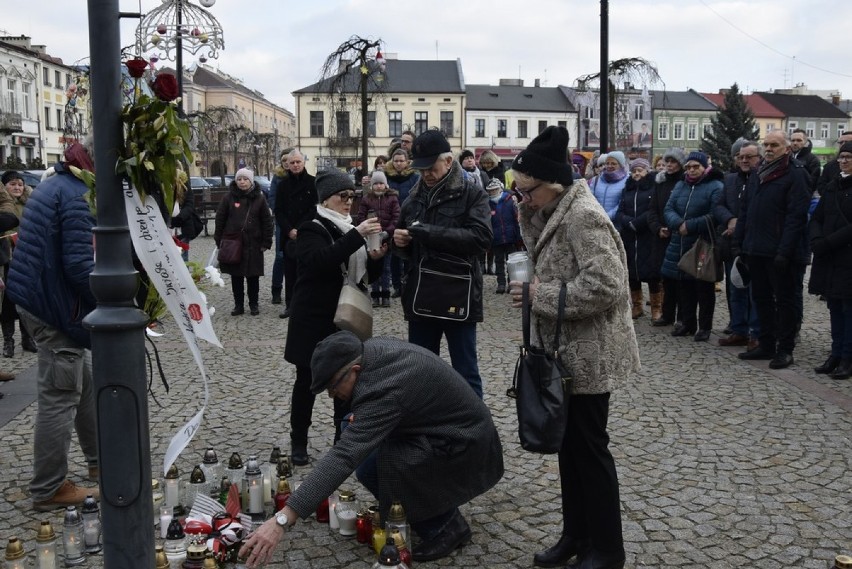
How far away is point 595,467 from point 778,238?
509cm

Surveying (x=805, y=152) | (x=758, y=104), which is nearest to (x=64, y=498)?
(x=805, y=152)

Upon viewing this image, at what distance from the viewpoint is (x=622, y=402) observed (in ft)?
22.0

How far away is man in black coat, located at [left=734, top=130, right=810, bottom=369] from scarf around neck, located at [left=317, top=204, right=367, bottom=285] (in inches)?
177

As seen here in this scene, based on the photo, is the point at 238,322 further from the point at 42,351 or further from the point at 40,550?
the point at 40,550

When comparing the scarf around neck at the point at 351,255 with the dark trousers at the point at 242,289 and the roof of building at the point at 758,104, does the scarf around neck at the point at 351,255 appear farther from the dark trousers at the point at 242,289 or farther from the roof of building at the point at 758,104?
the roof of building at the point at 758,104

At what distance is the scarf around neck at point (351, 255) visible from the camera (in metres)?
5.04

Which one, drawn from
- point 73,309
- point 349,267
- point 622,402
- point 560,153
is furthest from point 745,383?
point 73,309

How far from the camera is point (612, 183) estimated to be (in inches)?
422

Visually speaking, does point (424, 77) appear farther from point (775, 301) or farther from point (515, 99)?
point (775, 301)

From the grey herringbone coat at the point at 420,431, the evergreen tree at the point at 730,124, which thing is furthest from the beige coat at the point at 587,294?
the evergreen tree at the point at 730,124

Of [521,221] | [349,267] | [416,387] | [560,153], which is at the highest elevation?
[560,153]

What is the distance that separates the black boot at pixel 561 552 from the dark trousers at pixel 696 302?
19.3 ft

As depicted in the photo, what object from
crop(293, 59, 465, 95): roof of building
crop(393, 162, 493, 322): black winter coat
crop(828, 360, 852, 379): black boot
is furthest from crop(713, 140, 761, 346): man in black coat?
crop(293, 59, 465, 95): roof of building

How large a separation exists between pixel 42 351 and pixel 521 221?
2.79 meters
